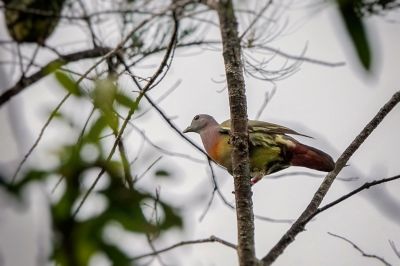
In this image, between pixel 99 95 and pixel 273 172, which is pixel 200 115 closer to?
pixel 273 172

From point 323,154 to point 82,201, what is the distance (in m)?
2.86

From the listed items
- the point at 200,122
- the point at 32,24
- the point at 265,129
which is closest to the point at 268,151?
the point at 265,129

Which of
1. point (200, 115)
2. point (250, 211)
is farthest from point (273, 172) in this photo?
point (250, 211)

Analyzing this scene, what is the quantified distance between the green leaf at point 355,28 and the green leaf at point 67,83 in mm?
568

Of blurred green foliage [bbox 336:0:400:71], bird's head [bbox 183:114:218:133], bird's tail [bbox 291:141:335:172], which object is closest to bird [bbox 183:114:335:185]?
bird's tail [bbox 291:141:335:172]

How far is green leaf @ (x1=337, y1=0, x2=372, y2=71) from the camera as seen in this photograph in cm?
89

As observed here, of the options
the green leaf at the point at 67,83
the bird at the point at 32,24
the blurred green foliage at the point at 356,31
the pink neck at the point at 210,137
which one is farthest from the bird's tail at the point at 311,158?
the blurred green foliage at the point at 356,31

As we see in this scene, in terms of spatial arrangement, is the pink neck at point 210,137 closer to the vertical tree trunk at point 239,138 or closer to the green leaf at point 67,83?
the vertical tree trunk at point 239,138

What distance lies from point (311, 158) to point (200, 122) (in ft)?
3.61

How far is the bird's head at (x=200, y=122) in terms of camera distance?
4.64 m

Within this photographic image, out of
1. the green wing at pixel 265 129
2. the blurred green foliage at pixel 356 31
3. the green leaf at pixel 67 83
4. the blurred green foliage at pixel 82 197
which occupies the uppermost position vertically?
the blurred green foliage at pixel 356 31

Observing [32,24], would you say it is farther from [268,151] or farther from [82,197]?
[82,197]

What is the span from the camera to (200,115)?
4840 millimetres

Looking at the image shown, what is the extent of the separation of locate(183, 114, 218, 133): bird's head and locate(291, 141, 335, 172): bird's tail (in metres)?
0.80
